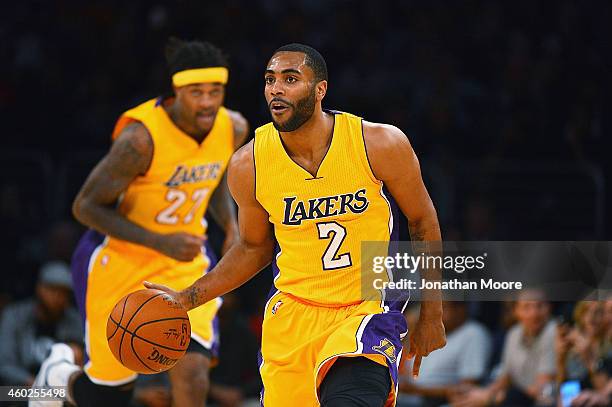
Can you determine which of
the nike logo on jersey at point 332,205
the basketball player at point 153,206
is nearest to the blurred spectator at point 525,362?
the basketball player at point 153,206

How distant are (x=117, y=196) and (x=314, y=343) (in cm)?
179

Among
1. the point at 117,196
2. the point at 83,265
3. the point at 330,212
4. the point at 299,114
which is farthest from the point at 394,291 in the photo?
the point at 83,265

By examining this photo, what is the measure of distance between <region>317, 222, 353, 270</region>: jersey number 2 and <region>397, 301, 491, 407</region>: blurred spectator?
3661mm

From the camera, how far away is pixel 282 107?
15.7 feet

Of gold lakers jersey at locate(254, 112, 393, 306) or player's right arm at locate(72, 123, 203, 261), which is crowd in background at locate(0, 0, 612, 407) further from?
gold lakers jersey at locate(254, 112, 393, 306)

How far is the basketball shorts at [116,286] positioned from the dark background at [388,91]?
3163mm

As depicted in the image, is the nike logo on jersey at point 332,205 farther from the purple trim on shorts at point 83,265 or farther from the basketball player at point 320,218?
the purple trim on shorts at point 83,265

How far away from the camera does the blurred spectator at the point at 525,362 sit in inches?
315

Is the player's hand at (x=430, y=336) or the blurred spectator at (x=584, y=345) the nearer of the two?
the player's hand at (x=430, y=336)

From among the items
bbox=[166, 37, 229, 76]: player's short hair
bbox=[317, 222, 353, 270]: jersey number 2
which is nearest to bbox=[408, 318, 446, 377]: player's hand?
bbox=[317, 222, 353, 270]: jersey number 2

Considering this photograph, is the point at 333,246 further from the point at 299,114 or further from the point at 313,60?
the point at 313,60

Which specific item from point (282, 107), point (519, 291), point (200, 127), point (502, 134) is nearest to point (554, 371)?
point (519, 291)

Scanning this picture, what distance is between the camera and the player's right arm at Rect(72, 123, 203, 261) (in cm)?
600

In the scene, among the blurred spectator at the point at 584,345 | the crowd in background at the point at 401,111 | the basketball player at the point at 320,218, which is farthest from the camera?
the crowd in background at the point at 401,111
